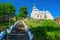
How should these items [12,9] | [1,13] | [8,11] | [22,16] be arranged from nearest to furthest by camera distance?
[1,13]
[8,11]
[12,9]
[22,16]

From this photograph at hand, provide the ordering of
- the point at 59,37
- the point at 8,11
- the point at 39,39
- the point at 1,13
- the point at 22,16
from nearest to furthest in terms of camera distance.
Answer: the point at 59,37 → the point at 39,39 → the point at 1,13 → the point at 8,11 → the point at 22,16

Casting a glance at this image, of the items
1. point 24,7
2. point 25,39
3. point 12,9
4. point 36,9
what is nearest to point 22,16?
point 24,7

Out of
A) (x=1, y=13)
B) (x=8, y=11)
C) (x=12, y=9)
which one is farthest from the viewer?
(x=12, y=9)

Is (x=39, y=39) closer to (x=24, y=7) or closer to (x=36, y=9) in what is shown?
(x=24, y=7)

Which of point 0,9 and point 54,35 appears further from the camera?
point 0,9

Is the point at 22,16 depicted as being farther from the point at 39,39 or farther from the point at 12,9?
the point at 39,39

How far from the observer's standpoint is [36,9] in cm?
9562

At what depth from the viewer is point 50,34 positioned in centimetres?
925

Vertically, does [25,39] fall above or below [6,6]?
below

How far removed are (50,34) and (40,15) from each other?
8477cm

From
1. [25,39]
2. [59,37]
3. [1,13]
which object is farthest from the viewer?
[1,13]

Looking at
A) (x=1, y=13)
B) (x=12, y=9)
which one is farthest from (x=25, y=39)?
(x=12, y=9)

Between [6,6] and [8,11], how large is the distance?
185 cm

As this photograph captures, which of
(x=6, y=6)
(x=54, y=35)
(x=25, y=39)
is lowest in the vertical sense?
(x=25, y=39)
